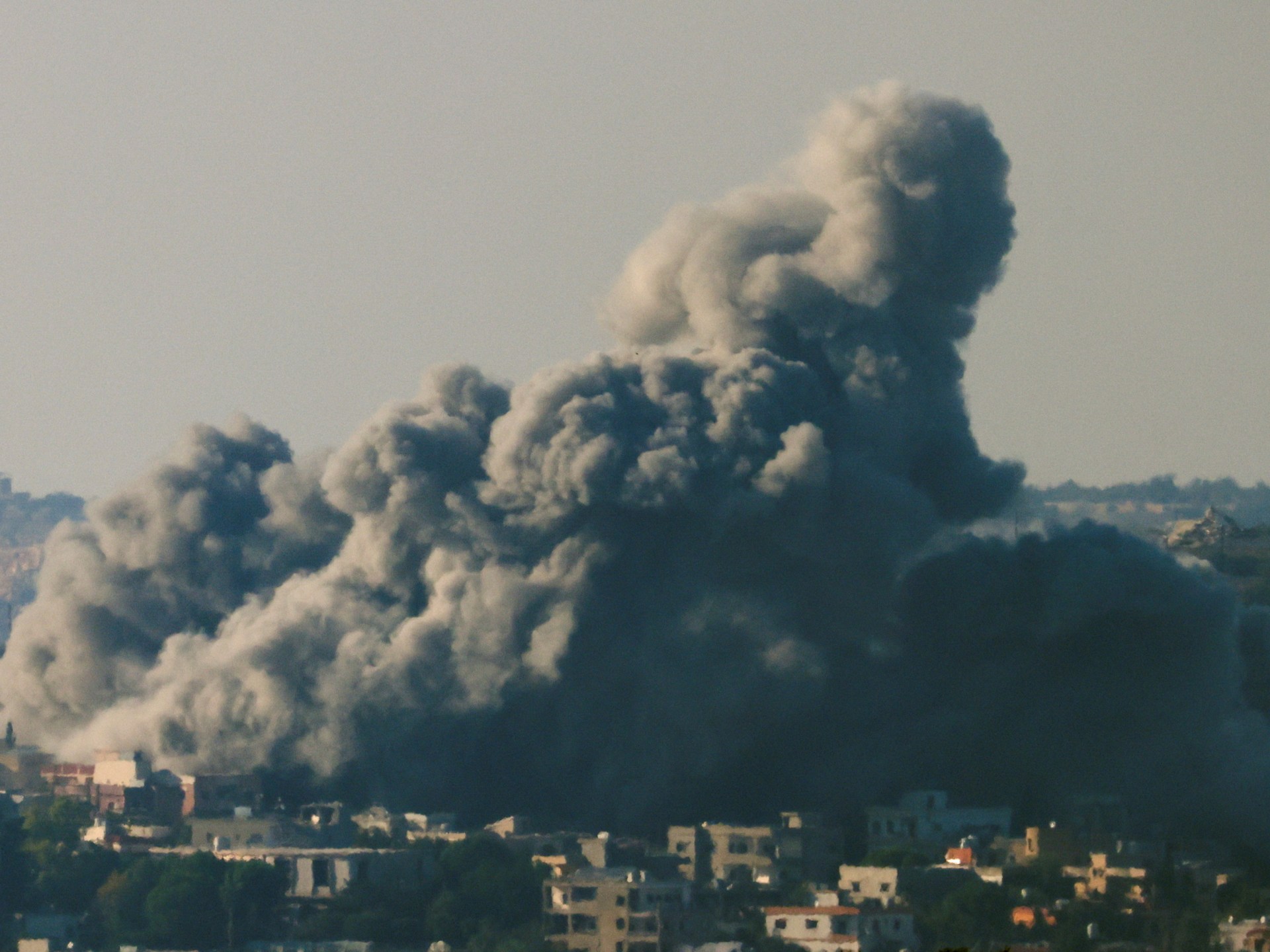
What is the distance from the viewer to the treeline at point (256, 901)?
73.2 meters

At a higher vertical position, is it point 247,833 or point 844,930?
point 247,833

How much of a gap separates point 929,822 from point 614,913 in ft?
38.0

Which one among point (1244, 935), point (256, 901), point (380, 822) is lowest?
point (1244, 935)

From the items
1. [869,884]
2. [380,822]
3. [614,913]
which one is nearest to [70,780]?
[380,822]

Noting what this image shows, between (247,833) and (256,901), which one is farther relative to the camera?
(247,833)

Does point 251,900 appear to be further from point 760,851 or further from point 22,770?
point 22,770

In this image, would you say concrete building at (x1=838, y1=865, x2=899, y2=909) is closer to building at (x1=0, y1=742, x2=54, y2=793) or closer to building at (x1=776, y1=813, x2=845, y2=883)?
building at (x1=776, y1=813, x2=845, y2=883)

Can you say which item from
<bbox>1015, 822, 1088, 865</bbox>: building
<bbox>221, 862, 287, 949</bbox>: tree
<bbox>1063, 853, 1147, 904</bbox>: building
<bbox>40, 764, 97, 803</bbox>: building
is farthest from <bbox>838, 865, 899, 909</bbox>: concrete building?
<bbox>40, 764, 97, 803</bbox>: building

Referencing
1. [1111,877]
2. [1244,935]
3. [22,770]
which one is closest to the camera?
[1244,935]

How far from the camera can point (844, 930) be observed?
231 feet

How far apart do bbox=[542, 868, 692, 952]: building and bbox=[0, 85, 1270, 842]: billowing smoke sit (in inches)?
420

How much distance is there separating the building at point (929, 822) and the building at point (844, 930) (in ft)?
34.1

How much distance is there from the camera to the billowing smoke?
84.6 metres

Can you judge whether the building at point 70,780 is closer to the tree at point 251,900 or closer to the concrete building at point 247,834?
the concrete building at point 247,834
